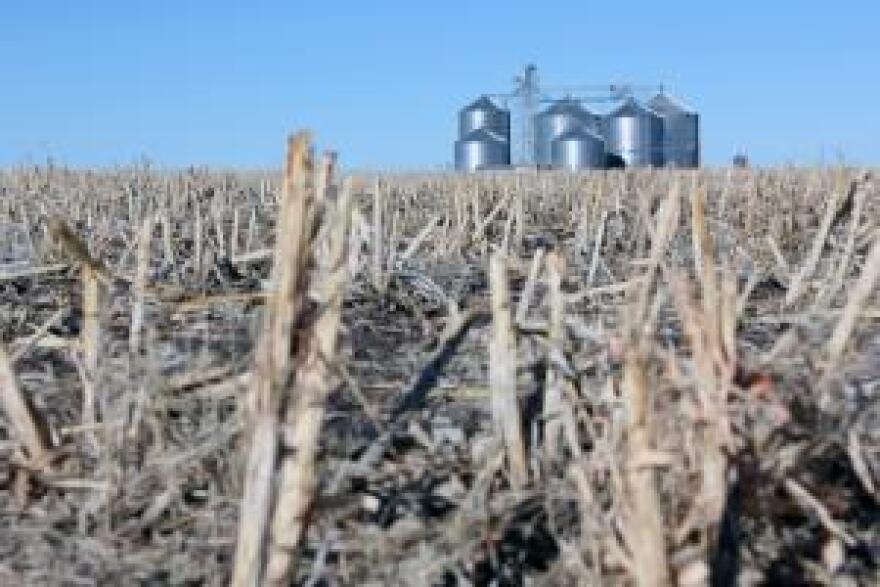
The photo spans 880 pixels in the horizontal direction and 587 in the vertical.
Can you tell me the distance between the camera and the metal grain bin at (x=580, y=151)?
3347cm

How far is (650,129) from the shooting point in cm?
3444

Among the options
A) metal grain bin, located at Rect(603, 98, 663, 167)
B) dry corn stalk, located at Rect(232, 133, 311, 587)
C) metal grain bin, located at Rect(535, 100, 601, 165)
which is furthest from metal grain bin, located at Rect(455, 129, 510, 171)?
dry corn stalk, located at Rect(232, 133, 311, 587)

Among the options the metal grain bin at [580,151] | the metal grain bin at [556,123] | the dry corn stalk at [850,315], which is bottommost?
the dry corn stalk at [850,315]

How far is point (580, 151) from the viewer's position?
3366 centimetres

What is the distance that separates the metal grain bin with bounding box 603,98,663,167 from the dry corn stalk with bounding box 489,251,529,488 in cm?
3131

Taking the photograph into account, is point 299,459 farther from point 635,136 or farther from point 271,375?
point 635,136

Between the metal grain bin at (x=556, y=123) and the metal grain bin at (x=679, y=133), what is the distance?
1.54 m

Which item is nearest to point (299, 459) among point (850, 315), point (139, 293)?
point (850, 315)

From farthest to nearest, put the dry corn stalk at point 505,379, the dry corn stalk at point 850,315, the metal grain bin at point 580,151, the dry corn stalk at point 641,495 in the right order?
the metal grain bin at point 580,151, the dry corn stalk at point 505,379, the dry corn stalk at point 850,315, the dry corn stalk at point 641,495

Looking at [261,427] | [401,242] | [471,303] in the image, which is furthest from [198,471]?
[401,242]

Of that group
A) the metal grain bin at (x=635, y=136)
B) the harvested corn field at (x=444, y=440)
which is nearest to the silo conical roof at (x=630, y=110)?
the metal grain bin at (x=635, y=136)

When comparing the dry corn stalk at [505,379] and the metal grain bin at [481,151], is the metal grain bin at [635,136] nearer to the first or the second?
the metal grain bin at [481,151]

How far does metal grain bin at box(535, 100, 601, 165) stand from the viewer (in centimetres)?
3545

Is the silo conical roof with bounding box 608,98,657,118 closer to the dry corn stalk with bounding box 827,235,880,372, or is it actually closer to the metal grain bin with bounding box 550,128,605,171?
the metal grain bin with bounding box 550,128,605,171
